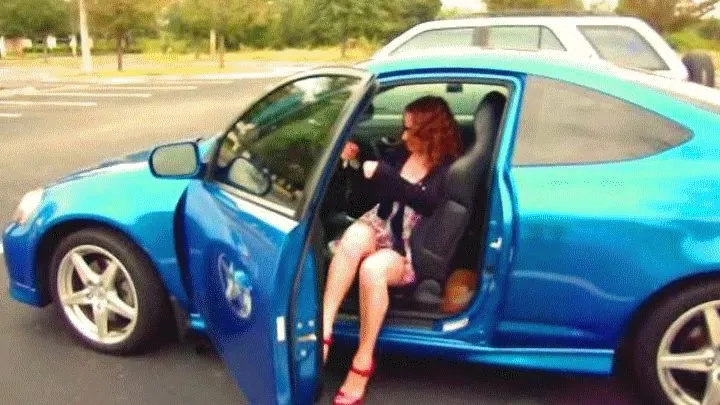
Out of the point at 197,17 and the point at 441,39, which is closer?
the point at 441,39

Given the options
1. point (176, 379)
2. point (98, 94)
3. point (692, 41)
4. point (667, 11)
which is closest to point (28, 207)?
point (176, 379)

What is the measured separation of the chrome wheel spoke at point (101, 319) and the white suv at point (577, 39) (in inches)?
186

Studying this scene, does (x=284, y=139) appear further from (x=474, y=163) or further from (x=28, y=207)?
(x=28, y=207)

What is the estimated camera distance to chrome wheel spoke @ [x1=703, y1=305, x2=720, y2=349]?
8.67 feet

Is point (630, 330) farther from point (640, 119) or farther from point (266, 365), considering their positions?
point (266, 365)

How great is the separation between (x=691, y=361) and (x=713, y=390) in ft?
0.44

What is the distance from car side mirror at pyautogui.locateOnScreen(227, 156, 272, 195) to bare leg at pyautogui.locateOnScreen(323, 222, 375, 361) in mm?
429

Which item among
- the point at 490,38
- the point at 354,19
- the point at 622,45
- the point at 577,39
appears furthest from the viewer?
the point at 354,19

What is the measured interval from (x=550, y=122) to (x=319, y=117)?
0.88 m

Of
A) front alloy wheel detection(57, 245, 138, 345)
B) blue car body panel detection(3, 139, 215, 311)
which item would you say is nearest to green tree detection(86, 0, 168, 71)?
blue car body panel detection(3, 139, 215, 311)

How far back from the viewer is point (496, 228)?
8.82ft

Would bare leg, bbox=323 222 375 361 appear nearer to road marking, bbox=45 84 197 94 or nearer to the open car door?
the open car door

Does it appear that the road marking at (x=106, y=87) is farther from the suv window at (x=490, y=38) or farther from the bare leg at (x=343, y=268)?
the bare leg at (x=343, y=268)

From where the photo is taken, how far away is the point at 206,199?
9.17 feet
